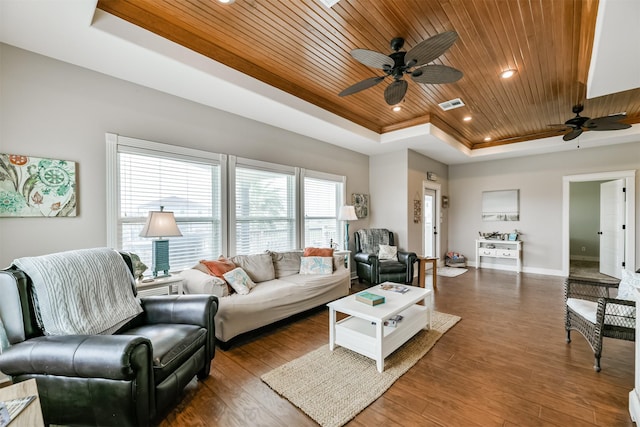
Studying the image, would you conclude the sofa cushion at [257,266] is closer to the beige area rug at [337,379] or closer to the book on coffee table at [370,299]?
the beige area rug at [337,379]

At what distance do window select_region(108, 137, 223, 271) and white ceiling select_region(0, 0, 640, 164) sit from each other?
0.70m

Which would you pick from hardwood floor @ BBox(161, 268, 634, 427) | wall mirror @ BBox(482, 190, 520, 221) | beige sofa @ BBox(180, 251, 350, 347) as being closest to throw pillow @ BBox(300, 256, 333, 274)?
beige sofa @ BBox(180, 251, 350, 347)

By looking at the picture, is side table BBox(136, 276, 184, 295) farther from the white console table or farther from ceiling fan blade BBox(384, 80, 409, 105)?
the white console table

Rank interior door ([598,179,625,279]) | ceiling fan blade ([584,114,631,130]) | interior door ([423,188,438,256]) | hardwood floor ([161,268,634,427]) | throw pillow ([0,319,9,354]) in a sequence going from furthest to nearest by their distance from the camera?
interior door ([423,188,438,256]) → interior door ([598,179,625,279]) → ceiling fan blade ([584,114,631,130]) → hardwood floor ([161,268,634,427]) → throw pillow ([0,319,9,354])

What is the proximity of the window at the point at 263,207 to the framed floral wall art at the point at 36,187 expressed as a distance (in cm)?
166

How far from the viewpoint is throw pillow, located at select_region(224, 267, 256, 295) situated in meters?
2.97

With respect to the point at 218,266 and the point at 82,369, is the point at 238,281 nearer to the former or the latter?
the point at 218,266

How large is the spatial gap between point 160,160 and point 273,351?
95.9 inches

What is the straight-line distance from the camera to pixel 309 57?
2.88 metres

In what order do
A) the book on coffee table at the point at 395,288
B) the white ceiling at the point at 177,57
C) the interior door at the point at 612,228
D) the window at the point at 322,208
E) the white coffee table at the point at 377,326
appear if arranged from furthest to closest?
the interior door at the point at 612,228 < the window at the point at 322,208 < the book on coffee table at the point at 395,288 < the white coffee table at the point at 377,326 < the white ceiling at the point at 177,57

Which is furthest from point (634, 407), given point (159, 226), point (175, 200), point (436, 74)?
point (175, 200)

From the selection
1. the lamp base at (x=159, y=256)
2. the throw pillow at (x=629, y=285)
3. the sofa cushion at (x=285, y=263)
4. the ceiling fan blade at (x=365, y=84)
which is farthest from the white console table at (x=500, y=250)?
the lamp base at (x=159, y=256)

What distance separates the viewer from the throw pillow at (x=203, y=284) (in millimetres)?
2746

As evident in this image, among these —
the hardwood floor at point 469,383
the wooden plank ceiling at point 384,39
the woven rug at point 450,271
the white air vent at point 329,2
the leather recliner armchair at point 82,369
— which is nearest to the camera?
the leather recliner armchair at point 82,369
